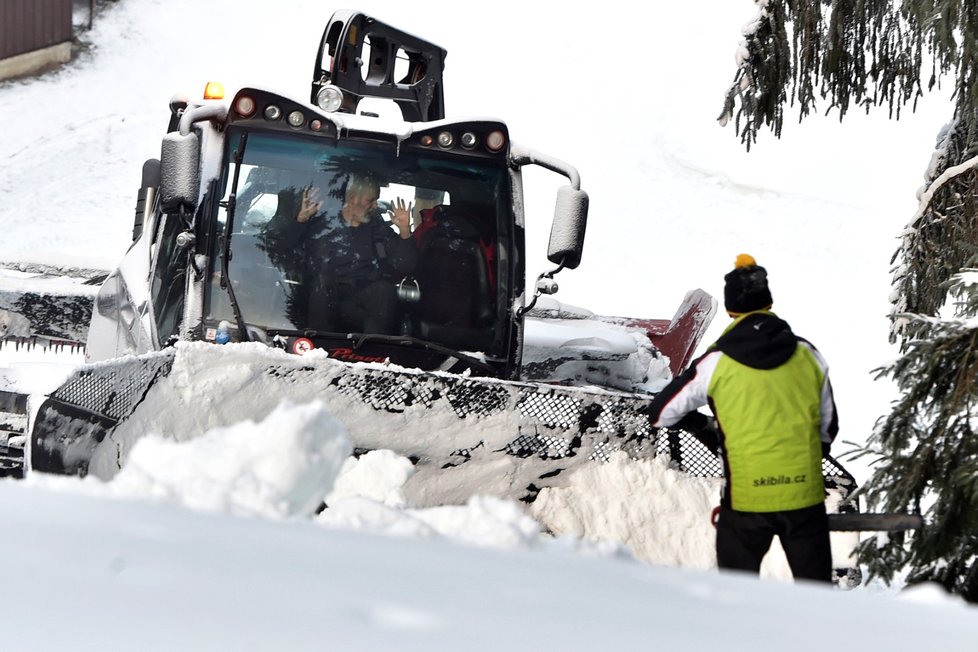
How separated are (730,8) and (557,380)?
2490cm

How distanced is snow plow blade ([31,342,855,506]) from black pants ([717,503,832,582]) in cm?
73

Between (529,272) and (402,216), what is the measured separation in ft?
57.9

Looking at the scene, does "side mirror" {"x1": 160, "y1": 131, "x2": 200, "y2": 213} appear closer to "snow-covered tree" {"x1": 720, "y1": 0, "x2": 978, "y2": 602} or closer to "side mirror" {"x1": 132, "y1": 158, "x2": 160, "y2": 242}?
"side mirror" {"x1": 132, "y1": 158, "x2": 160, "y2": 242}

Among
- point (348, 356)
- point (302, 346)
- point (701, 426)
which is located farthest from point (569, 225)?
point (701, 426)

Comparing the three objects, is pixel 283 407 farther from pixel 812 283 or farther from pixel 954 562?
pixel 812 283

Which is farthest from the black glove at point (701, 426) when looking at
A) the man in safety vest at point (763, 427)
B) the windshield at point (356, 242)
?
the windshield at point (356, 242)

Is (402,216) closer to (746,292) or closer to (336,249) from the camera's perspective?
(336,249)

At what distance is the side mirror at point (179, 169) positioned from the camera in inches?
230

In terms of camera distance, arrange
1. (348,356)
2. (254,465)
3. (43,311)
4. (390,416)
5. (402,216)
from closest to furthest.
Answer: (254,465)
(390,416)
(348,356)
(402,216)
(43,311)

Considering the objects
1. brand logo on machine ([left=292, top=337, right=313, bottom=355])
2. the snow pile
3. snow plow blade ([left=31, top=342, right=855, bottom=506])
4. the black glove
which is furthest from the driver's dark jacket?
the black glove

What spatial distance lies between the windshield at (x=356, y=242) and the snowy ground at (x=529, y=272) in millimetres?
1529

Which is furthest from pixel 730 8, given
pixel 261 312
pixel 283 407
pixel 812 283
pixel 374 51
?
pixel 283 407

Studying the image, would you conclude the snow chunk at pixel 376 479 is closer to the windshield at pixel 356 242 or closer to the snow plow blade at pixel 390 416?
the snow plow blade at pixel 390 416

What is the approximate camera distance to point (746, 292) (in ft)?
14.7
